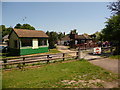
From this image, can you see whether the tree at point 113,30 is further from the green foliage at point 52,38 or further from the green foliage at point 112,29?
the green foliage at point 52,38

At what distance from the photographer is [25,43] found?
1972cm

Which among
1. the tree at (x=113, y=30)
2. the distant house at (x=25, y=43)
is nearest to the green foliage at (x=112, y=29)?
the tree at (x=113, y=30)

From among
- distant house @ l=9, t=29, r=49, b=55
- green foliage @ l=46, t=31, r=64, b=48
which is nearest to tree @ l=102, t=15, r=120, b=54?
distant house @ l=9, t=29, r=49, b=55

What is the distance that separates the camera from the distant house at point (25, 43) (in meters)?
18.1

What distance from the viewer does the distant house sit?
18.1m

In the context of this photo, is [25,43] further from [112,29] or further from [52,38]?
[52,38]

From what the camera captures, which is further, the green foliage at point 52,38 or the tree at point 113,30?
the green foliage at point 52,38

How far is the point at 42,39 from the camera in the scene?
70.8 ft

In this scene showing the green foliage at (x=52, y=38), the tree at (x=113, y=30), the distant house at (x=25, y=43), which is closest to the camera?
the tree at (x=113, y=30)

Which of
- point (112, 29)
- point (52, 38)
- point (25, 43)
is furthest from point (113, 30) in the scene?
point (52, 38)

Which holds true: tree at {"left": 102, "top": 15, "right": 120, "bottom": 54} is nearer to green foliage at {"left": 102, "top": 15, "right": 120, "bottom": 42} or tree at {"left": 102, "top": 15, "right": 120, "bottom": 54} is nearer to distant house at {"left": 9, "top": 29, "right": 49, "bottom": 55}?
green foliage at {"left": 102, "top": 15, "right": 120, "bottom": 42}

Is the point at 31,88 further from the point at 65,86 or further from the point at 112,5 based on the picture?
the point at 112,5

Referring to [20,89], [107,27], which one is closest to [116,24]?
[107,27]

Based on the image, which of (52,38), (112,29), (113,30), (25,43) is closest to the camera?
(113,30)
